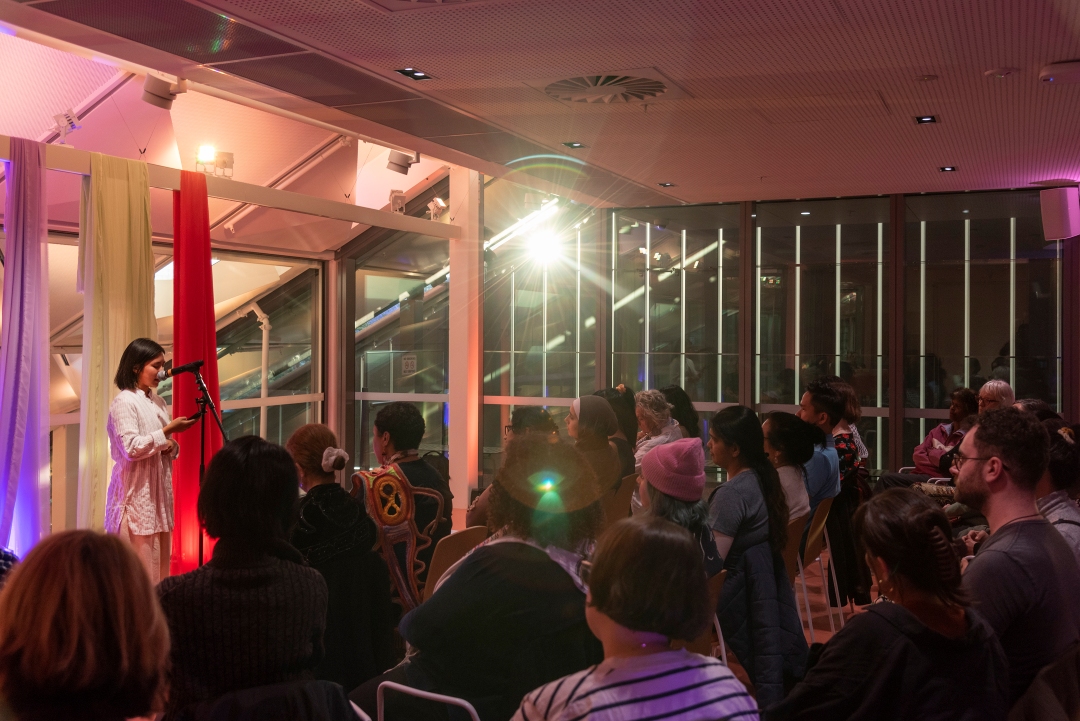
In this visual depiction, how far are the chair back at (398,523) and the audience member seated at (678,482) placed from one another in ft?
3.40

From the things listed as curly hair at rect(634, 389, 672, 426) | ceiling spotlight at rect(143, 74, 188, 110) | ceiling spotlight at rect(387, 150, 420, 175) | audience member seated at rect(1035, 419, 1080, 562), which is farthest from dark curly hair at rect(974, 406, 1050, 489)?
ceiling spotlight at rect(387, 150, 420, 175)

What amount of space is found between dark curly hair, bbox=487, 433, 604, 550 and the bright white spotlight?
23.8 feet

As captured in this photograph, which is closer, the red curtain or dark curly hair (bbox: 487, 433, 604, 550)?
dark curly hair (bbox: 487, 433, 604, 550)

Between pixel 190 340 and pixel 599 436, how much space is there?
3.15 meters

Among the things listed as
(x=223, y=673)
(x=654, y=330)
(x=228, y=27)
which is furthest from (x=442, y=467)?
(x=223, y=673)

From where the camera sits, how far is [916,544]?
1.87 meters

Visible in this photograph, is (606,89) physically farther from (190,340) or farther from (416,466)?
(190,340)

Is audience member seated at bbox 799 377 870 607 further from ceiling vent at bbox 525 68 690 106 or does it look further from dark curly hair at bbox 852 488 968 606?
dark curly hair at bbox 852 488 968 606

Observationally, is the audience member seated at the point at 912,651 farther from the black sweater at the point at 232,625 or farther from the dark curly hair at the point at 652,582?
the black sweater at the point at 232,625

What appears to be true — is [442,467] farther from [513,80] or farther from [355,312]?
[513,80]

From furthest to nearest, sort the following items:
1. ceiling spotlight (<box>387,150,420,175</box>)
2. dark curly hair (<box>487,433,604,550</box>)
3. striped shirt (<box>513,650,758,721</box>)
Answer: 1. ceiling spotlight (<box>387,150,420,175</box>)
2. dark curly hair (<box>487,433,604,550</box>)
3. striped shirt (<box>513,650,758,721</box>)

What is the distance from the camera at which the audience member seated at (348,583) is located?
2945mm

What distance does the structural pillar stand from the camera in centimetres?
953

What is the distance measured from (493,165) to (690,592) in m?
5.97
